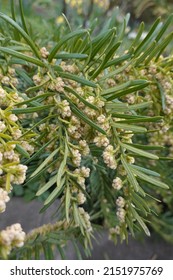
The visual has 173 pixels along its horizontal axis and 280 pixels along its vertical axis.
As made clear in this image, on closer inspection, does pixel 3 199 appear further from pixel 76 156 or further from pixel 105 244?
pixel 105 244

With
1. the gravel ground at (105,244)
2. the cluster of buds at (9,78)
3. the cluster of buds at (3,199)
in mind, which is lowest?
the gravel ground at (105,244)

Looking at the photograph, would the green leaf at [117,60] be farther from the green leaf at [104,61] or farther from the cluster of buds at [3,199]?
the cluster of buds at [3,199]

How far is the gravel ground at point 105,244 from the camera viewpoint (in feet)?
2.68

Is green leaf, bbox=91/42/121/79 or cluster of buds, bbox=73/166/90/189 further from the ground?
green leaf, bbox=91/42/121/79

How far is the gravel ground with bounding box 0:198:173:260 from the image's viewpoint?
0.82 m

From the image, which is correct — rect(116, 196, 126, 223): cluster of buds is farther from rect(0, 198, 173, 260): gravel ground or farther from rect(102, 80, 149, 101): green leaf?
rect(0, 198, 173, 260): gravel ground

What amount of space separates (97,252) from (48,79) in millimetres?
715

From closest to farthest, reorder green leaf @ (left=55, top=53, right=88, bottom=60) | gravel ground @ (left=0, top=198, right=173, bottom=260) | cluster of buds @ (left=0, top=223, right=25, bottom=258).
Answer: cluster of buds @ (left=0, top=223, right=25, bottom=258), green leaf @ (left=55, top=53, right=88, bottom=60), gravel ground @ (left=0, top=198, right=173, bottom=260)

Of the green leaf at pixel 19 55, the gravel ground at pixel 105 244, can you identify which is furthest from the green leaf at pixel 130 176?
the gravel ground at pixel 105 244

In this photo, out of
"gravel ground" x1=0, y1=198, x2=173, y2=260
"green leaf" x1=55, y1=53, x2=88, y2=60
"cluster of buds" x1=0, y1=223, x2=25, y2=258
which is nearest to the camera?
"cluster of buds" x1=0, y1=223, x2=25, y2=258

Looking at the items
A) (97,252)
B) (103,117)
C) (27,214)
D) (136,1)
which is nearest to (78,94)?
(103,117)

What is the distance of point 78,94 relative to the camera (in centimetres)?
30

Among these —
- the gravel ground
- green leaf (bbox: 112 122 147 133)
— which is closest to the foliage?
green leaf (bbox: 112 122 147 133)
